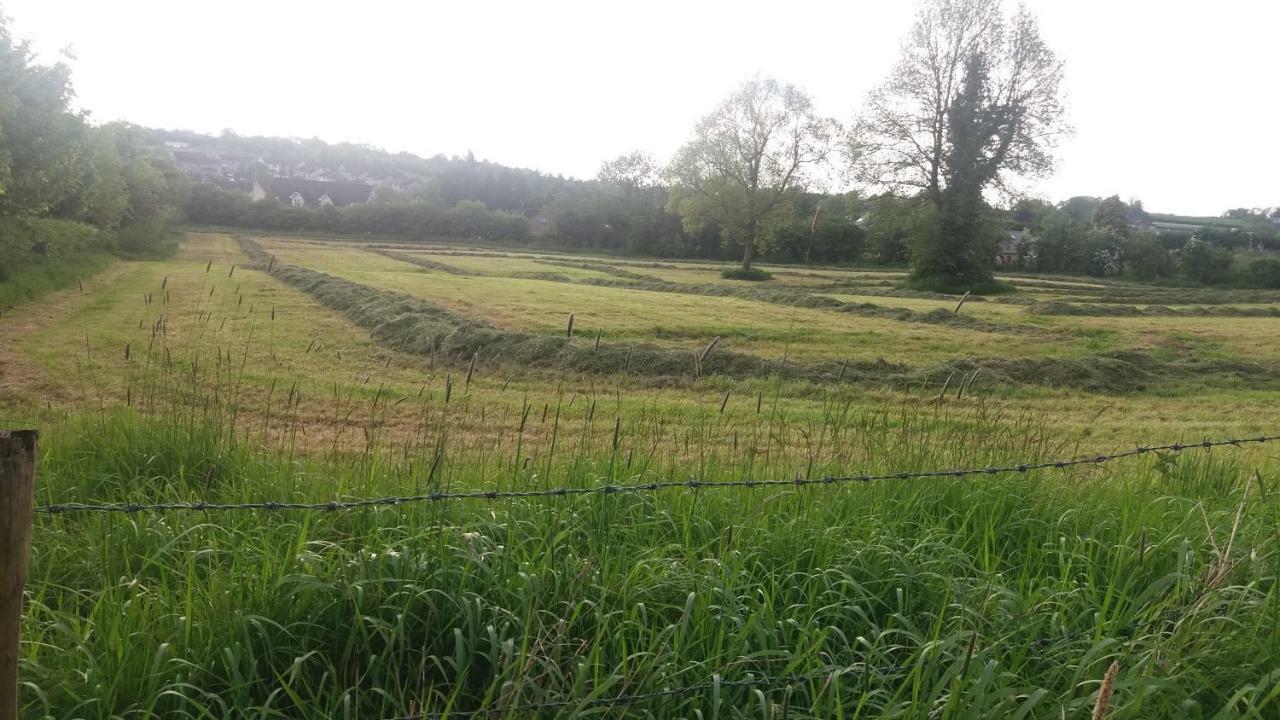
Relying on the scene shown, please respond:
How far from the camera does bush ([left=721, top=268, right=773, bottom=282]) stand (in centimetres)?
4784

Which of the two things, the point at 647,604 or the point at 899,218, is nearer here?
the point at 647,604

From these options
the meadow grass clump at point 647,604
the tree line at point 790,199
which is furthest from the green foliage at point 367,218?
the meadow grass clump at point 647,604

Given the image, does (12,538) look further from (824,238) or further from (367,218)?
(367,218)

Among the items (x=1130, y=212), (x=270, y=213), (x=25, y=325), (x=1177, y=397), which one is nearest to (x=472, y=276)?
(x=25, y=325)

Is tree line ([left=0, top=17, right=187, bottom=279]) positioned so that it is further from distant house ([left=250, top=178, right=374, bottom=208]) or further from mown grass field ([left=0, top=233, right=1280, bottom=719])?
distant house ([left=250, top=178, right=374, bottom=208])

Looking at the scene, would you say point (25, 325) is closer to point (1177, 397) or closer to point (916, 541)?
point (916, 541)

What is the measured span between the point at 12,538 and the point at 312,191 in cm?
11817

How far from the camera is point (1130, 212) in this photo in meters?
92.9

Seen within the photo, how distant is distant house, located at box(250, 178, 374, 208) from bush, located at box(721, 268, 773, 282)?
230ft

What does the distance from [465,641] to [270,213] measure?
7901 cm

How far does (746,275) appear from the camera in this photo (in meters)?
48.7

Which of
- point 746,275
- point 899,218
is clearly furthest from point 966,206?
point 746,275

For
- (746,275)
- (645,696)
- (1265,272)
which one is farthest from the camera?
(746,275)

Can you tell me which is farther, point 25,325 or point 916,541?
point 25,325
